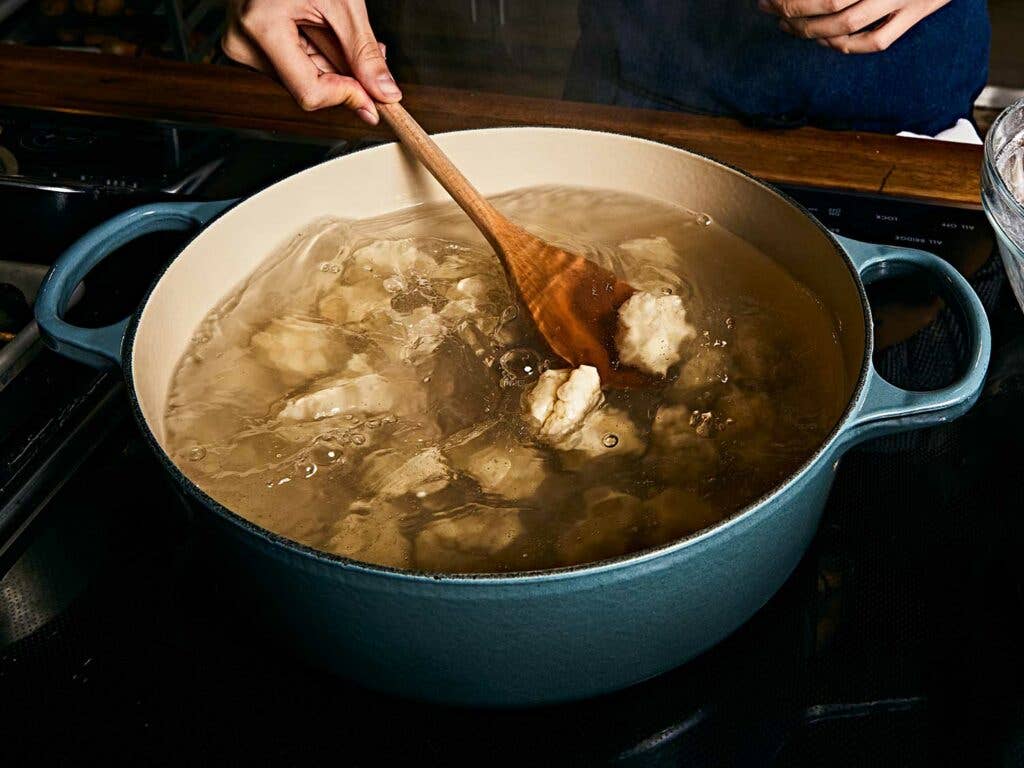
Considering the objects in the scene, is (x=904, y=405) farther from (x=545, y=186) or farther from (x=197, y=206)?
(x=197, y=206)

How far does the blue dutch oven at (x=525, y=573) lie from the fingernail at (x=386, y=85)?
0.51 ft

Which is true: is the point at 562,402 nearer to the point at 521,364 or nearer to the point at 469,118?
the point at 521,364

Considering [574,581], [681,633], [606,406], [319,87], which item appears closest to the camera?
[574,581]

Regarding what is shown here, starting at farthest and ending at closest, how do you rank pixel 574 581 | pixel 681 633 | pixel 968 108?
pixel 968 108
pixel 681 633
pixel 574 581

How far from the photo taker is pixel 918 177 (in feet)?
3.64

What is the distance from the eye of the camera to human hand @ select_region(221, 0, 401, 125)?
0.98 metres

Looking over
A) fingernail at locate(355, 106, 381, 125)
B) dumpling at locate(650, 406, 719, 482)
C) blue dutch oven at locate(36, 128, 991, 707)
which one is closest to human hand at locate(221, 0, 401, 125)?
fingernail at locate(355, 106, 381, 125)

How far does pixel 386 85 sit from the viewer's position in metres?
0.98

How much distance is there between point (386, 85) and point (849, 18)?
565mm

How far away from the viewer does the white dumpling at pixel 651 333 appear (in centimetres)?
88

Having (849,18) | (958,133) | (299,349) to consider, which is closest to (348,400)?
(299,349)

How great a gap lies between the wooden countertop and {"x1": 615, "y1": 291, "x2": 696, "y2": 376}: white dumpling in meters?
0.33

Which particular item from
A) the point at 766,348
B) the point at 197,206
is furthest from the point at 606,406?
the point at 197,206

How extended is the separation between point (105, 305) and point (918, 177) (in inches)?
38.9
